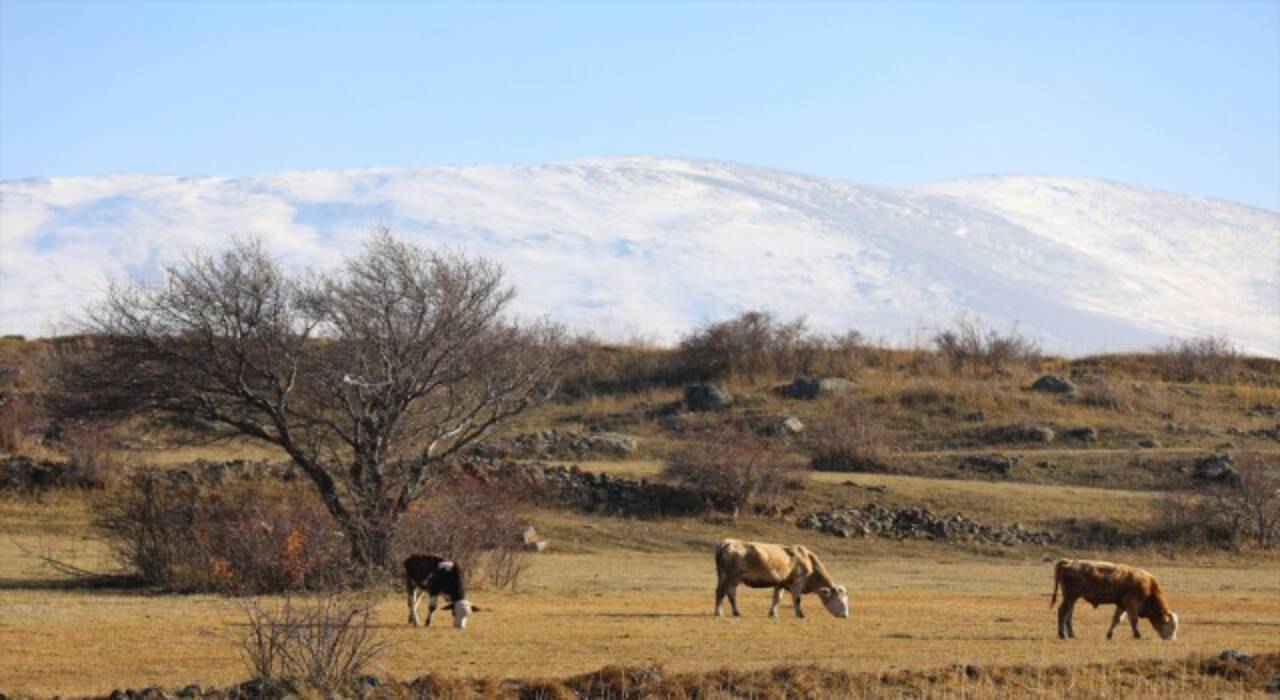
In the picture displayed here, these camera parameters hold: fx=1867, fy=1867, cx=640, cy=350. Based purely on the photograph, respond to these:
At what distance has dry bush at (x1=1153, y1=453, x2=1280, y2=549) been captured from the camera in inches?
1943

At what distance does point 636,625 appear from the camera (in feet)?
97.0

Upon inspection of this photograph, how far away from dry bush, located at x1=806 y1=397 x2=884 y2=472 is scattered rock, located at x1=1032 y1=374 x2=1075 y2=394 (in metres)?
8.98

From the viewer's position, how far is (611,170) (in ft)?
618

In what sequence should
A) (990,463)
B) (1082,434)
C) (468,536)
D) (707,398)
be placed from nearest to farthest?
(468,536), (990,463), (1082,434), (707,398)

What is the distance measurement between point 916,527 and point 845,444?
30.2 ft

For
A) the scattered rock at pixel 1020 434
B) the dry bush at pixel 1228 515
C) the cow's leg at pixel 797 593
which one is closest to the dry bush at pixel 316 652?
the cow's leg at pixel 797 593

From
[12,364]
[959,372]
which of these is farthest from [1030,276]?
[12,364]

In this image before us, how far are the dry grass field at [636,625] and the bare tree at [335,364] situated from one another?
11.3ft

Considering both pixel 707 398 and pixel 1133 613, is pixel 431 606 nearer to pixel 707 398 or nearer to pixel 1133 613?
pixel 1133 613

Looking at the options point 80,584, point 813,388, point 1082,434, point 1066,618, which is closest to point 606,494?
point 813,388

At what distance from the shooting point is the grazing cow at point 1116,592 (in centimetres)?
2906

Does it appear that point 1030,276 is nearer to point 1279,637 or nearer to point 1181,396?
point 1181,396

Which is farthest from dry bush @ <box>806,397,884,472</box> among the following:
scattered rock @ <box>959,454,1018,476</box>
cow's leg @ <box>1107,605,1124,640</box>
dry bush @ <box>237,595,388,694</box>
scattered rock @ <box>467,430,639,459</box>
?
dry bush @ <box>237,595,388,694</box>

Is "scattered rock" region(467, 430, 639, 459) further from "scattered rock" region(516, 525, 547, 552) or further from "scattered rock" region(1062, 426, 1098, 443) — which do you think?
"scattered rock" region(1062, 426, 1098, 443)
